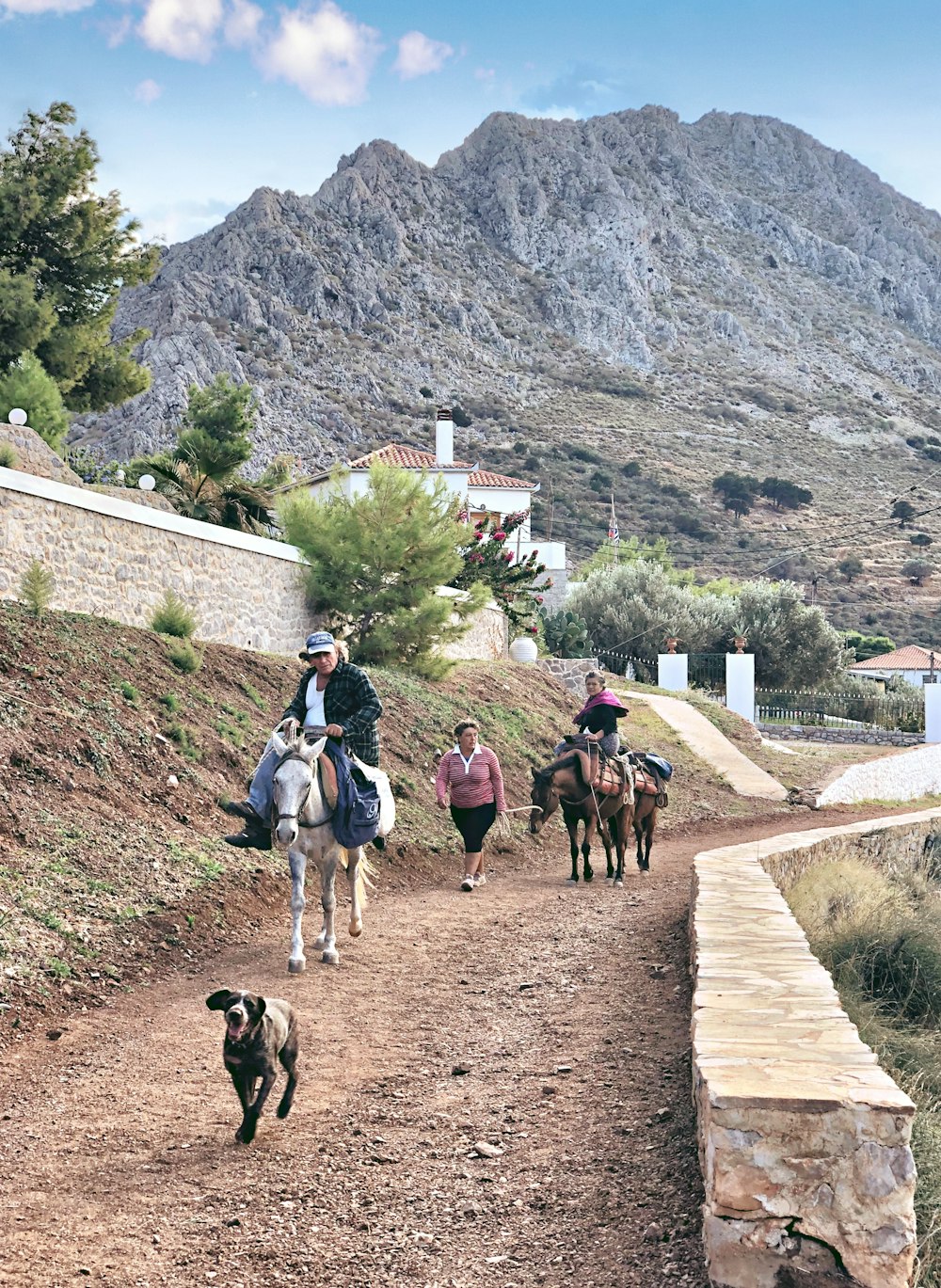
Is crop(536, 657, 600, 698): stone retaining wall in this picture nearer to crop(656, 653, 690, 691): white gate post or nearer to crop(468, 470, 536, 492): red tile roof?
crop(656, 653, 690, 691): white gate post

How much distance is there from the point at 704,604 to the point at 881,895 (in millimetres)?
39205

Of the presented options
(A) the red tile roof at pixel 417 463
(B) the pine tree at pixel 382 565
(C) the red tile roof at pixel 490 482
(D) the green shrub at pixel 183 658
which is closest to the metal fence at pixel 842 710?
(A) the red tile roof at pixel 417 463

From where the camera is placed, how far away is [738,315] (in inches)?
5448

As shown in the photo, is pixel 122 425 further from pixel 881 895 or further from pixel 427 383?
pixel 881 895

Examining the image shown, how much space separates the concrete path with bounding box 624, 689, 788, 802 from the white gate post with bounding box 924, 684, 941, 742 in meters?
10.0

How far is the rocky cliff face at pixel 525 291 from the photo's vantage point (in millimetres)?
99688

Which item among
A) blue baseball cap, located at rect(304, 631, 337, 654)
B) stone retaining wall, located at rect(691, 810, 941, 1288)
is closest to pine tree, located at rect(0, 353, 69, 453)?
blue baseball cap, located at rect(304, 631, 337, 654)

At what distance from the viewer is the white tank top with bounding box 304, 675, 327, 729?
9.59 m

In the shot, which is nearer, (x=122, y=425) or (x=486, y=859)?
(x=486, y=859)

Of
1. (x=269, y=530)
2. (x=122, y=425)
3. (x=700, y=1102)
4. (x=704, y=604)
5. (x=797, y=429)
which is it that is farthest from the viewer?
(x=797, y=429)

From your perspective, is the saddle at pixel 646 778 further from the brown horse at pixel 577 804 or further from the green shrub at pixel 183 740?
the green shrub at pixel 183 740

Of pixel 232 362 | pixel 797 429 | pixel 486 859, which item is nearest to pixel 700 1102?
pixel 486 859

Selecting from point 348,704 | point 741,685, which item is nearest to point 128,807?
point 348,704

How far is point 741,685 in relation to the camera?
138ft
